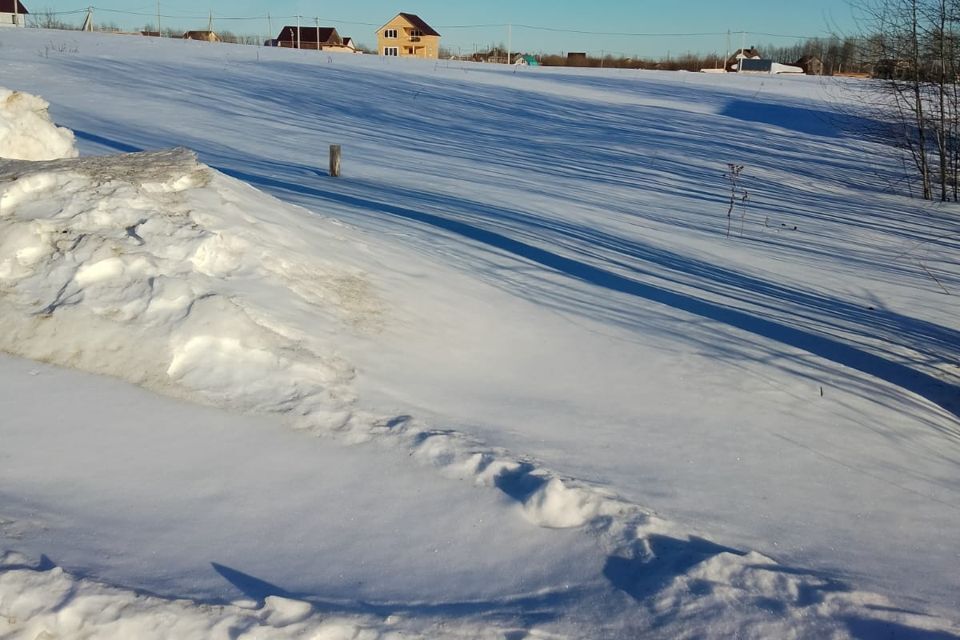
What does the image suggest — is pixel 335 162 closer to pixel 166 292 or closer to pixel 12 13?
pixel 166 292

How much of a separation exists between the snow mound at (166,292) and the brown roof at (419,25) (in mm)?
72698

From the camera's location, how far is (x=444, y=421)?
222 inches

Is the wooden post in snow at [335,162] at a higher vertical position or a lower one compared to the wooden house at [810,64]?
lower

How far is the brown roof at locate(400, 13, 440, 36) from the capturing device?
75.8 meters

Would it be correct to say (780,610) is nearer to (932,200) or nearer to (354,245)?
(354,245)

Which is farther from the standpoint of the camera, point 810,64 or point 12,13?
point 810,64

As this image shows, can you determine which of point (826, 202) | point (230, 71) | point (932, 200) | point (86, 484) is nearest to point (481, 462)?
point (86, 484)

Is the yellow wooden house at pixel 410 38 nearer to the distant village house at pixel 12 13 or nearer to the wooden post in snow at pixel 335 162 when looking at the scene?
the distant village house at pixel 12 13

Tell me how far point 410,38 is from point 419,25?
1.48 meters

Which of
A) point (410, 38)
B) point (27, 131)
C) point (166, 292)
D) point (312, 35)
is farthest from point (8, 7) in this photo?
point (166, 292)

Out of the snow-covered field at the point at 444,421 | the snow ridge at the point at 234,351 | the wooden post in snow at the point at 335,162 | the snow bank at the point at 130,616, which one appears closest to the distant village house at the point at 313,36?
the wooden post in snow at the point at 335,162

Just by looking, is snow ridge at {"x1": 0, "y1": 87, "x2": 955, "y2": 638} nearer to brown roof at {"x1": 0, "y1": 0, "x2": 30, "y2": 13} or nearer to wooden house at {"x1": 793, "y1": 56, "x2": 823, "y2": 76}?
wooden house at {"x1": 793, "y1": 56, "x2": 823, "y2": 76}

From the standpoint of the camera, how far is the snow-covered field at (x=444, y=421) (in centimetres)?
371

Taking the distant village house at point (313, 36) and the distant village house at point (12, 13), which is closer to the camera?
the distant village house at point (12, 13)
